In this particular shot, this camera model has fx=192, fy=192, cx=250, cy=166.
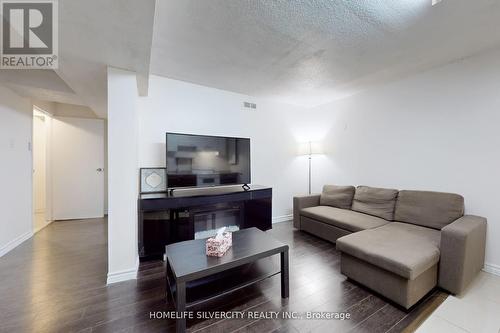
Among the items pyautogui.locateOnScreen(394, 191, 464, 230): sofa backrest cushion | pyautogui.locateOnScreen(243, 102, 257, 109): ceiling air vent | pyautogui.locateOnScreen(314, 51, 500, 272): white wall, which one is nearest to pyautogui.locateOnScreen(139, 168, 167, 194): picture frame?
pyautogui.locateOnScreen(243, 102, 257, 109): ceiling air vent

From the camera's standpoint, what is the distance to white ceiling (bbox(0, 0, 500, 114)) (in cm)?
152

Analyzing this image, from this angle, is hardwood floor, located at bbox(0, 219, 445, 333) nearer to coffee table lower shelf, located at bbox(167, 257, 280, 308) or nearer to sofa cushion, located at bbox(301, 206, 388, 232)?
coffee table lower shelf, located at bbox(167, 257, 280, 308)

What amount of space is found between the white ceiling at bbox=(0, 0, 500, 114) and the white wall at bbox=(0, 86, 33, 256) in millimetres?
292

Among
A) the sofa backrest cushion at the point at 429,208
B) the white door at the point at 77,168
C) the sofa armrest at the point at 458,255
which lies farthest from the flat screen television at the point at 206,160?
the white door at the point at 77,168

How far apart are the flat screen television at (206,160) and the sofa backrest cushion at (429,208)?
2293 mm

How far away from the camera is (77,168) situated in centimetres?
418

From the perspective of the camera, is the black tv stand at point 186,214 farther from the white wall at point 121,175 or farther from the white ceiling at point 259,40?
the white ceiling at point 259,40

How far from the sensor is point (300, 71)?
2.72 meters

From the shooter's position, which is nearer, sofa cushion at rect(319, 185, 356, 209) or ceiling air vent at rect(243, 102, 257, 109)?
sofa cushion at rect(319, 185, 356, 209)

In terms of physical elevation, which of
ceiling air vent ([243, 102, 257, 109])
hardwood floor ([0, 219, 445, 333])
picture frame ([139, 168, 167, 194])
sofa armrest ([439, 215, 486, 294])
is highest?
ceiling air vent ([243, 102, 257, 109])

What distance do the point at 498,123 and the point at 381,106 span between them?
1294 mm

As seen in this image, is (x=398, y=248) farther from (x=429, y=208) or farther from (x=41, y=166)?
(x=41, y=166)

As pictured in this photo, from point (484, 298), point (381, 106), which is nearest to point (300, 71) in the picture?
point (381, 106)

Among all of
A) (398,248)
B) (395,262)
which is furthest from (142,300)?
(398,248)
